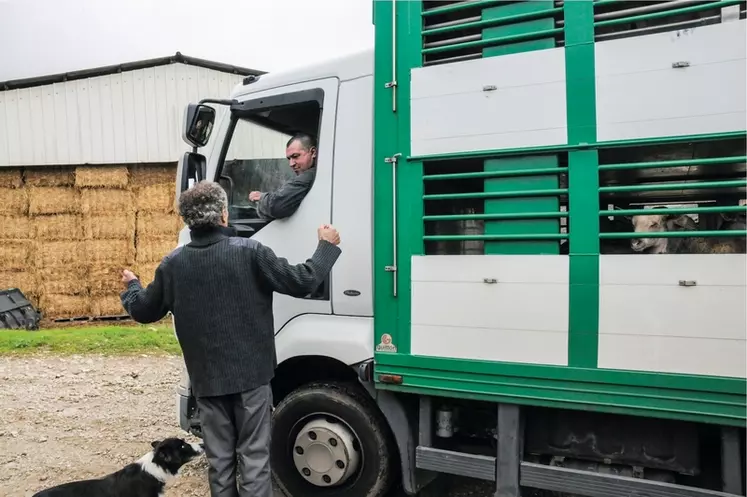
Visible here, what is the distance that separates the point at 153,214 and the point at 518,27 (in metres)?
11.3

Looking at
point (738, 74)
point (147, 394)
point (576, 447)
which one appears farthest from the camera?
point (147, 394)

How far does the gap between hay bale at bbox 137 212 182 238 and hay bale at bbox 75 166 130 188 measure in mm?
834

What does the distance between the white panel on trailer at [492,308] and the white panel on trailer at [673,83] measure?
2.35ft

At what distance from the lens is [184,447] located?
3863 mm

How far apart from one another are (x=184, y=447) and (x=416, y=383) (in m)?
1.80

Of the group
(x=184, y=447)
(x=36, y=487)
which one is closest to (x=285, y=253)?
(x=184, y=447)

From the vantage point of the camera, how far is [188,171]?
393 centimetres

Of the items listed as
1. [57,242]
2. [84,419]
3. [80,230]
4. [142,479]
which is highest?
[80,230]

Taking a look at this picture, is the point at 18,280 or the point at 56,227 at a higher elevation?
the point at 56,227

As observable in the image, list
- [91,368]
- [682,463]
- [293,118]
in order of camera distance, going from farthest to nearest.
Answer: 1. [91,368]
2. [293,118]
3. [682,463]

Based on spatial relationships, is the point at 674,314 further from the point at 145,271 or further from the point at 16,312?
the point at 16,312

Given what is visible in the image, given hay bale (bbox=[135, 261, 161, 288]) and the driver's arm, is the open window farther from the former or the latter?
hay bale (bbox=[135, 261, 161, 288])

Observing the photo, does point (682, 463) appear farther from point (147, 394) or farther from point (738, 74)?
point (147, 394)

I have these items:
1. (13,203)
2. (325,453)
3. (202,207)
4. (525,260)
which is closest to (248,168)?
(202,207)
